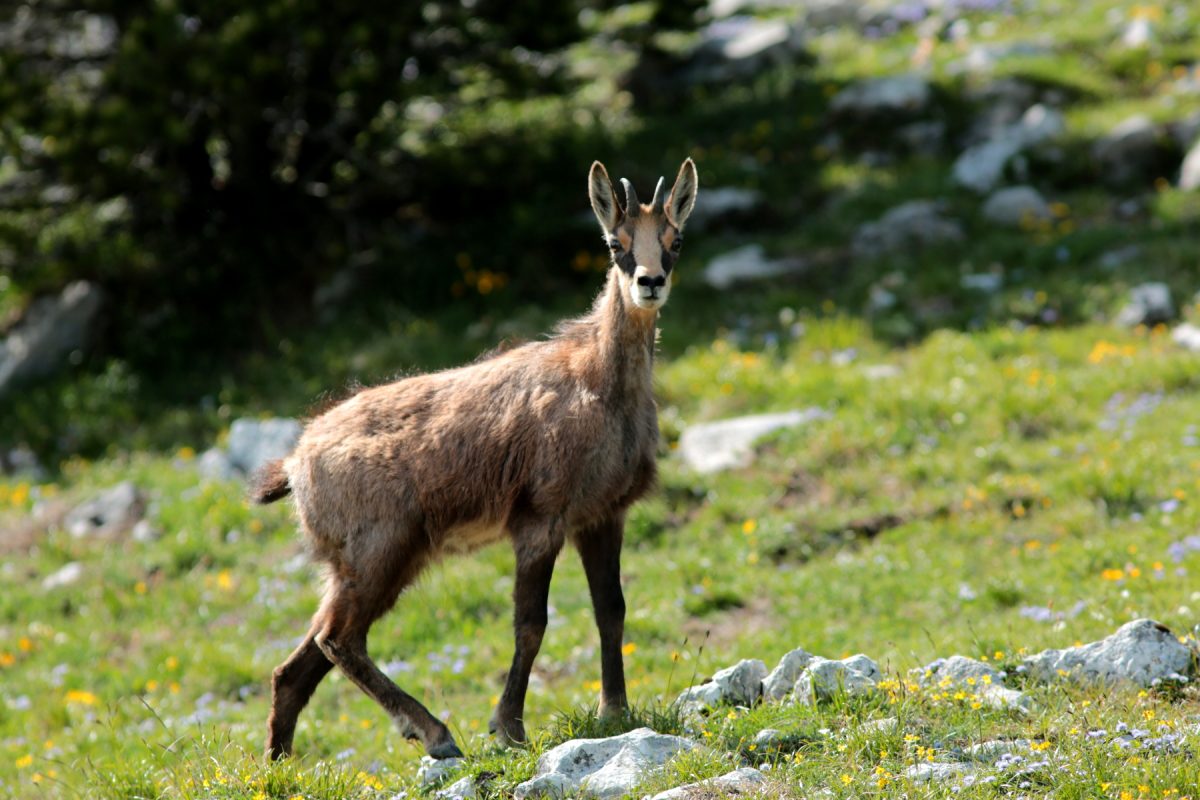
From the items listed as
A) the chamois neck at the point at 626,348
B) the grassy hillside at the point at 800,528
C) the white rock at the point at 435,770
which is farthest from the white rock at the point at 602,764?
the chamois neck at the point at 626,348

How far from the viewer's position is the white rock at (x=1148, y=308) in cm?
1376

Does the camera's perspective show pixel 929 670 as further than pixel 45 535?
No

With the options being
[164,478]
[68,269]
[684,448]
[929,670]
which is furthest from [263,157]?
[929,670]

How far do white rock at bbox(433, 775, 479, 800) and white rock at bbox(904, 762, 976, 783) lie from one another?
195 centimetres

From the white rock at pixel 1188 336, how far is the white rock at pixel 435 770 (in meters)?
8.89

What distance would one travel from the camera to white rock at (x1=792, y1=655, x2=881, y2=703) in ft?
22.8

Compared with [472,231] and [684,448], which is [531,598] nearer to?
[684,448]

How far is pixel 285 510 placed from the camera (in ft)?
43.8

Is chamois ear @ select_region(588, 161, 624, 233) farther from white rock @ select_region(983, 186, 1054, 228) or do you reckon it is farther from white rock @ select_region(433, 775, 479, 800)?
white rock @ select_region(983, 186, 1054, 228)

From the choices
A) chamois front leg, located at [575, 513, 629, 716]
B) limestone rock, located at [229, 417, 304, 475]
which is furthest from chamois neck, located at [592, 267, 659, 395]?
limestone rock, located at [229, 417, 304, 475]

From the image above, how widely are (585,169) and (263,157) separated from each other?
13.3 feet

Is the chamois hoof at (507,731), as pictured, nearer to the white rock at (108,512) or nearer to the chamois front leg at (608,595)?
the chamois front leg at (608,595)

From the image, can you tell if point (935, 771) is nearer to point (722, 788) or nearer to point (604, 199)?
point (722, 788)

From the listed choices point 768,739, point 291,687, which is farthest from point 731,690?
point 291,687
